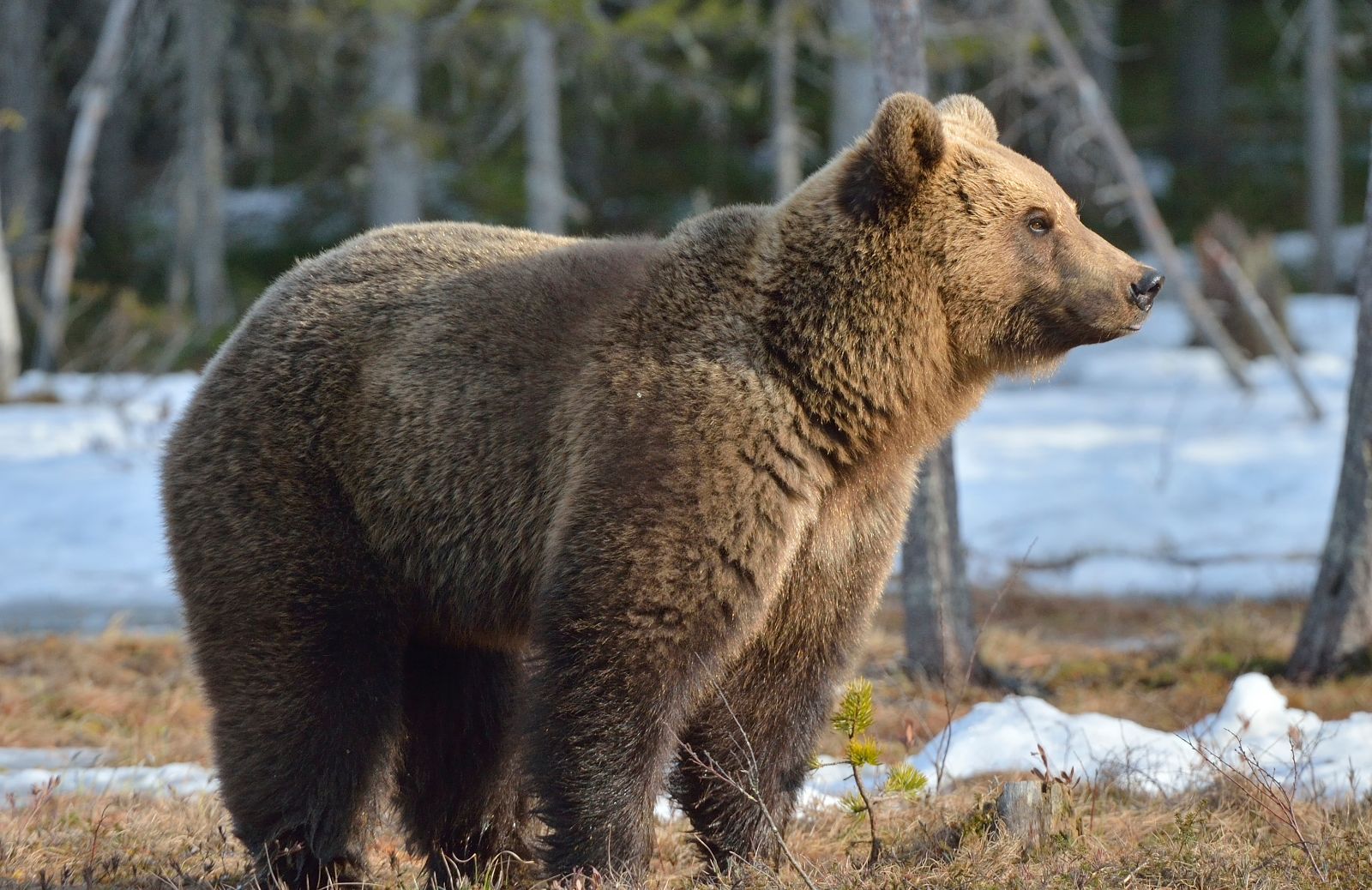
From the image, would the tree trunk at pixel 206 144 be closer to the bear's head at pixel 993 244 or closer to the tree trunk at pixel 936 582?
the tree trunk at pixel 936 582

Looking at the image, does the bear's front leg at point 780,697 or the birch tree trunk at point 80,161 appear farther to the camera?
the birch tree trunk at point 80,161

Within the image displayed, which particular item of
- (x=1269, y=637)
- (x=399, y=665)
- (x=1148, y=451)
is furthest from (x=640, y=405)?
(x=1148, y=451)

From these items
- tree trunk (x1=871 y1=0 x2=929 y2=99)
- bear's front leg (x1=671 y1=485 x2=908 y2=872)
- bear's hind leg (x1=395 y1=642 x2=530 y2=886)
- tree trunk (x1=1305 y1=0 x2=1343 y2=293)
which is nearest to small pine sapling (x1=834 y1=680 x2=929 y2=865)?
bear's front leg (x1=671 y1=485 x2=908 y2=872)

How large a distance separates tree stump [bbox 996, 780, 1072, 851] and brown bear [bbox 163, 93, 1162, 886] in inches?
25.2

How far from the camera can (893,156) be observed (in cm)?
430

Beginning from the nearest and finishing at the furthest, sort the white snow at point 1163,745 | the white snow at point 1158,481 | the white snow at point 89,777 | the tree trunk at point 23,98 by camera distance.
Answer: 1. the white snow at point 1163,745
2. the white snow at point 89,777
3. the white snow at point 1158,481
4. the tree trunk at point 23,98

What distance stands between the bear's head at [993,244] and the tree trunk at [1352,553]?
3348 mm

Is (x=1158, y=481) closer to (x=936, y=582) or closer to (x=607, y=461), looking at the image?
(x=936, y=582)

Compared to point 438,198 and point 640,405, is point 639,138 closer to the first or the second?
point 438,198

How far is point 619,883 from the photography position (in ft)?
13.2

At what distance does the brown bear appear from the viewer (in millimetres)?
4105

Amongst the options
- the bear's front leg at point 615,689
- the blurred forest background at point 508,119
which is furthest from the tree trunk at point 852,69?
the bear's front leg at point 615,689

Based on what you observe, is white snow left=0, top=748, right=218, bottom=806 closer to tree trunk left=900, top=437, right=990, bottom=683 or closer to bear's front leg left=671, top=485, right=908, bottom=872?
bear's front leg left=671, top=485, right=908, bottom=872

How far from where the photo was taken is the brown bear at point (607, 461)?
4105 mm
